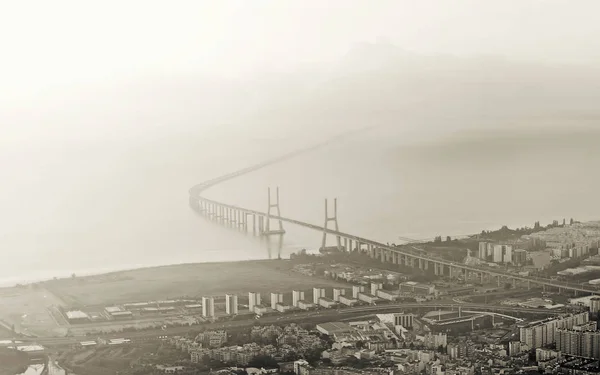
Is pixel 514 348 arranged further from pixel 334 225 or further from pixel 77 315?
pixel 334 225

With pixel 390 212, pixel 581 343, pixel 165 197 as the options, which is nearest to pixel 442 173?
pixel 390 212

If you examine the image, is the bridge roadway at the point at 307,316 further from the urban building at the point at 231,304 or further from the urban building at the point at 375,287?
the urban building at the point at 375,287

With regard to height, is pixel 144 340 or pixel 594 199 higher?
pixel 594 199

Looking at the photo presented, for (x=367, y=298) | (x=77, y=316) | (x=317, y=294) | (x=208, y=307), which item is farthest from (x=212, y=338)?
(x=367, y=298)

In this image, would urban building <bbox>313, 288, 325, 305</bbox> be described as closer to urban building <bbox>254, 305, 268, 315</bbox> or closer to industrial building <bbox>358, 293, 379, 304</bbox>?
industrial building <bbox>358, 293, 379, 304</bbox>

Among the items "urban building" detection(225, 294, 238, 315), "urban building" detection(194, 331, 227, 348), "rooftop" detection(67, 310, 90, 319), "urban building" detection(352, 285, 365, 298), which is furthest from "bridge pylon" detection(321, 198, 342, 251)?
"rooftop" detection(67, 310, 90, 319)

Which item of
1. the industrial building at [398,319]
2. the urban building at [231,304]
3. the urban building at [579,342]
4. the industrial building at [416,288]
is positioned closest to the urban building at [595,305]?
the urban building at [579,342]

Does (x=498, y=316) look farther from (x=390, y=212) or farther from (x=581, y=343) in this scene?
(x=390, y=212)
